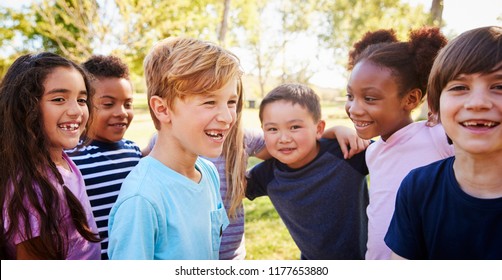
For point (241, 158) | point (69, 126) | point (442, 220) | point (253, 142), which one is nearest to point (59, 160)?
point (69, 126)

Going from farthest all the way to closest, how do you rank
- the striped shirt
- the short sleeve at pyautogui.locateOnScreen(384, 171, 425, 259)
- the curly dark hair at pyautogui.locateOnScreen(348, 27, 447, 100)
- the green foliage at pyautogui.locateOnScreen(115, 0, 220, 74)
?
the green foliage at pyautogui.locateOnScreen(115, 0, 220, 74), the striped shirt, the curly dark hair at pyautogui.locateOnScreen(348, 27, 447, 100), the short sleeve at pyautogui.locateOnScreen(384, 171, 425, 259)

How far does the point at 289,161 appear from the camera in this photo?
1.53 m

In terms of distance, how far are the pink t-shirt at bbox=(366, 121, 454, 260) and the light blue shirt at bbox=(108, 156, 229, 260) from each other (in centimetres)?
52

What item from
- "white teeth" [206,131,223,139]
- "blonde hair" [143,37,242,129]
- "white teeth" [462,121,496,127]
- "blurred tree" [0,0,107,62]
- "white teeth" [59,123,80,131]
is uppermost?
"blurred tree" [0,0,107,62]

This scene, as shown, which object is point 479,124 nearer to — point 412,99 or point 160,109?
point 412,99

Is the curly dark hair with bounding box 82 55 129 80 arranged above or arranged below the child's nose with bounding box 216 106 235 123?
above

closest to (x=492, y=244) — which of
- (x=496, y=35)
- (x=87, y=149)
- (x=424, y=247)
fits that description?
(x=424, y=247)

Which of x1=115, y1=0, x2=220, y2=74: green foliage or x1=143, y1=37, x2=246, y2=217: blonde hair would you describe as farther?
x1=115, y1=0, x2=220, y2=74: green foliage

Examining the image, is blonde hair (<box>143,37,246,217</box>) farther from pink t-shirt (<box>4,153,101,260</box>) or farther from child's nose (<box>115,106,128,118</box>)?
child's nose (<box>115,106,128,118</box>)

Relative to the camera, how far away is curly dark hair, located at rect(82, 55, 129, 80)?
1602mm

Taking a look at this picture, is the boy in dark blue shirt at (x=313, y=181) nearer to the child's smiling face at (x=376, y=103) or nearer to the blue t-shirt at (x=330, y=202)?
the blue t-shirt at (x=330, y=202)

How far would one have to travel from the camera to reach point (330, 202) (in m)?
1.51

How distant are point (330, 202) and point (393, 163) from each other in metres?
0.31

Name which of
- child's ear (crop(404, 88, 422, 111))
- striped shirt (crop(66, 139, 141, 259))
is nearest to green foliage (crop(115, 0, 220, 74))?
striped shirt (crop(66, 139, 141, 259))
